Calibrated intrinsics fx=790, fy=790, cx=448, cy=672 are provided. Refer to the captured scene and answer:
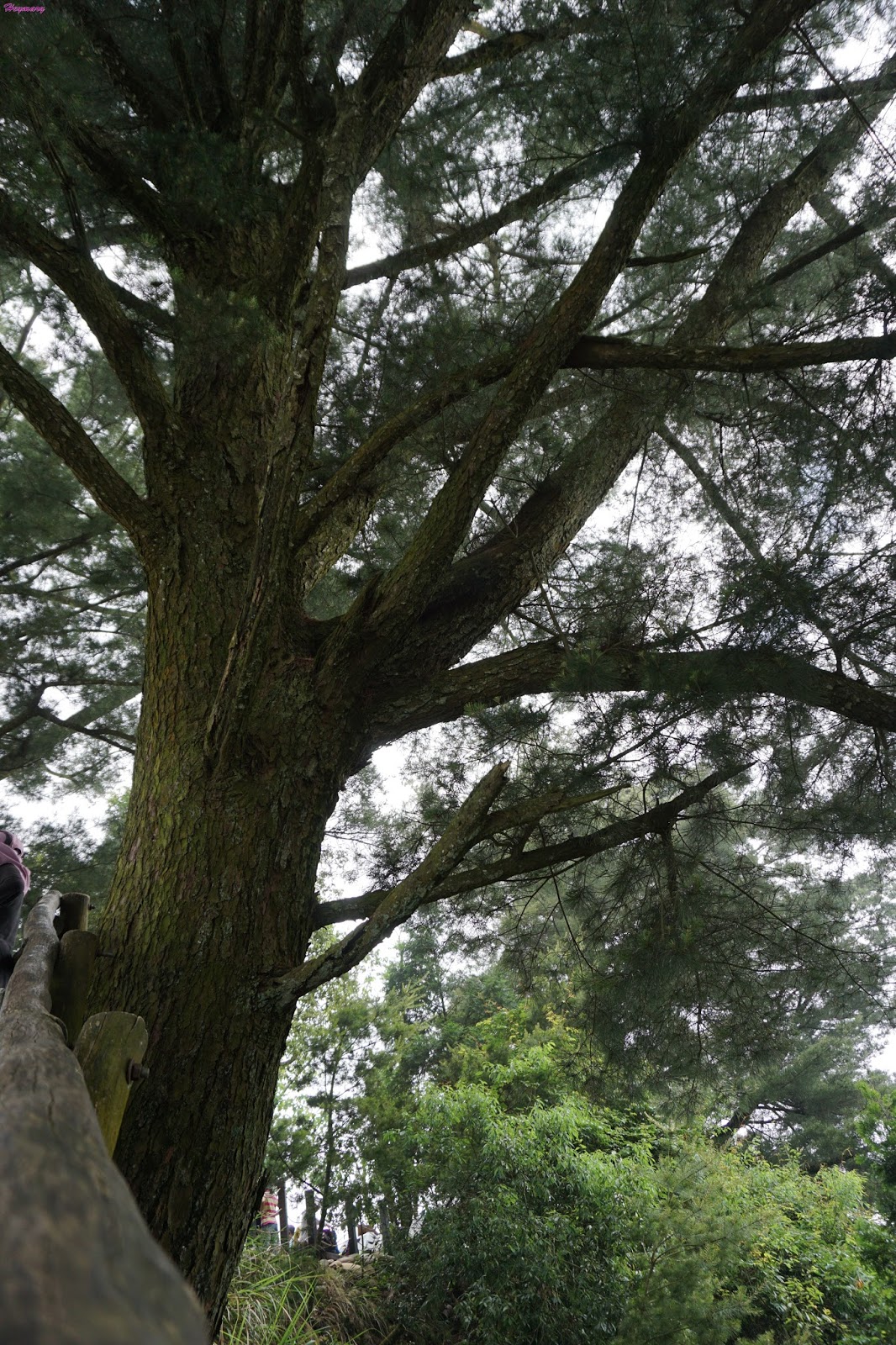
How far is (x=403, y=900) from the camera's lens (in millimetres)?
1890

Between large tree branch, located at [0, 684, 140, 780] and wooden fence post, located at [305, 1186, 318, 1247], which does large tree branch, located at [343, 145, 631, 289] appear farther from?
wooden fence post, located at [305, 1186, 318, 1247]

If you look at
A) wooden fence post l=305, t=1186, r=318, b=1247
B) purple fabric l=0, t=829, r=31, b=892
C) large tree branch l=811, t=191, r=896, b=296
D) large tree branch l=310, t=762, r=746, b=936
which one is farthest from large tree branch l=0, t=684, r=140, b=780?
wooden fence post l=305, t=1186, r=318, b=1247

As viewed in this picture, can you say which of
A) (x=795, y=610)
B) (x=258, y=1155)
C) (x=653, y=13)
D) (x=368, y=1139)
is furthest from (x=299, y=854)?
(x=368, y=1139)

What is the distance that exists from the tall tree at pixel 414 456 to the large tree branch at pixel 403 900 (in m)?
0.01

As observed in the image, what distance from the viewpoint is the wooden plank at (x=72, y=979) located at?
1.86 metres

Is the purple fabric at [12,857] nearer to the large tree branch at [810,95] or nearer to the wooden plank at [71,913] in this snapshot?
the wooden plank at [71,913]

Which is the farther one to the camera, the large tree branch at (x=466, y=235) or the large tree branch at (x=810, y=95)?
the large tree branch at (x=466, y=235)

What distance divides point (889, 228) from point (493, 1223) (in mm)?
7085

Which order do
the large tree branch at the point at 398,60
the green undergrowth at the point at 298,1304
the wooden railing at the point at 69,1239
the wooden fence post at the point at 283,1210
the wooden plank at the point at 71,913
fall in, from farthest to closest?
the wooden fence post at the point at 283,1210 → the green undergrowth at the point at 298,1304 → the large tree branch at the point at 398,60 → the wooden plank at the point at 71,913 → the wooden railing at the point at 69,1239

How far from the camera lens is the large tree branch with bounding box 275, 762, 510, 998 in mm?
1810

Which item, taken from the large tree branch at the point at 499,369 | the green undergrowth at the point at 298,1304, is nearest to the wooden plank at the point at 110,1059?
the large tree branch at the point at 499,369

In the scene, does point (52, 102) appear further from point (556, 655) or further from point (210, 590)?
point (556, 655)

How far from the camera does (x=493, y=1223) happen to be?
6.36m

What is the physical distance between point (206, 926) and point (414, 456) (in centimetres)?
236
